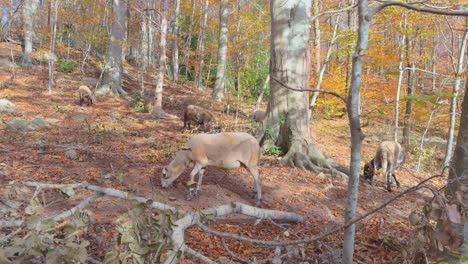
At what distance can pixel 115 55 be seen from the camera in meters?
17.4

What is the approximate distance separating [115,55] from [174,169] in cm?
1349

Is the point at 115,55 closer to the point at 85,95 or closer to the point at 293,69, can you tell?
the point at 85,95

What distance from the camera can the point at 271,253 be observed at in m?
3.44

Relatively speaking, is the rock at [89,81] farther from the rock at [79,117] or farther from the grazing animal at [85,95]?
the rock at [79,117]

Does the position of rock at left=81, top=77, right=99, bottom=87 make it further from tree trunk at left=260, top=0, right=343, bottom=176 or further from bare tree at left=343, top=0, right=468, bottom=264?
bare tree at left=343, top=0, right=468, bottom=264

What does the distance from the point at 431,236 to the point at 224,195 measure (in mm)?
3864

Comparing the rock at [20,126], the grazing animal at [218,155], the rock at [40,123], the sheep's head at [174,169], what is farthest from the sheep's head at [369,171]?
the rock at [40,123]

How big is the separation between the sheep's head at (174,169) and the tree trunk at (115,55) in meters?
12.4

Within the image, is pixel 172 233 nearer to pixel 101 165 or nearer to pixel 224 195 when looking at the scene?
pixel 224 195

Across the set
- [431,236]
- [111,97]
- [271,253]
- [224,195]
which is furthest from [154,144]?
[111,97]

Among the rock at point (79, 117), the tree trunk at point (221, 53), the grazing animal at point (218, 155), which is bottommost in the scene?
the grazing animal at point (218, 155)

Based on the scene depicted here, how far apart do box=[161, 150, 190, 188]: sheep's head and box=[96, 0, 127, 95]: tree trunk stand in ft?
40.7

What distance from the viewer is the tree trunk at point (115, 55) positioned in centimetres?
1661

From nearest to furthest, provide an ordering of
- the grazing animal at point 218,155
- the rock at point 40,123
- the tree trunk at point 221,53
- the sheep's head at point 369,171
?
the grazing animal at point 218,155 < the sheep's head at point 369,171 < the rock at point 40,123 < the tree trunk at point 221,53
